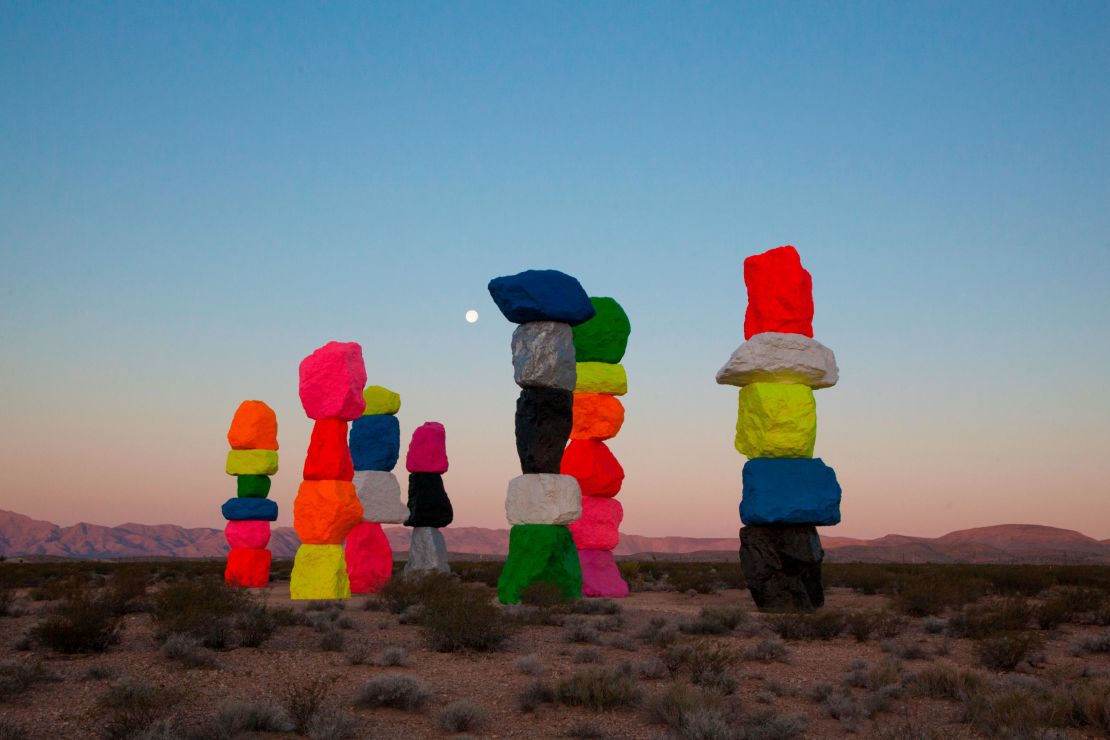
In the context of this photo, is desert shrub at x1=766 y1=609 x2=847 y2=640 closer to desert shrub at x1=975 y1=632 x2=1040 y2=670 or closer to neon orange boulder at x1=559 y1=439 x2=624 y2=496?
desert shrub at x1=975 y1=632 x2=1040 y2=670

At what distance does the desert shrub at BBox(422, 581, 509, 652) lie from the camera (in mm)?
11219

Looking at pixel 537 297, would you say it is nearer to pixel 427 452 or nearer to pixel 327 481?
pixel 327 481

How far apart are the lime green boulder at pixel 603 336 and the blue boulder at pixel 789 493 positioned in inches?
247

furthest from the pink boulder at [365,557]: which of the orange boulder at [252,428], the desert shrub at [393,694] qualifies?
the desert shrub at [393,694]

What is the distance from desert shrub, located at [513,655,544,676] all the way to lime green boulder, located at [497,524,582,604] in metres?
6.19

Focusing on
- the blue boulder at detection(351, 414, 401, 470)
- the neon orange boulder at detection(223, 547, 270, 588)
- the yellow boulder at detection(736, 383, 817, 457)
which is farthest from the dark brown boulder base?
the neon orange boulder at detection(223, 547, 270, 588)

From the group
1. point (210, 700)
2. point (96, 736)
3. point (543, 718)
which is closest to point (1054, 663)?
point (543, 718)

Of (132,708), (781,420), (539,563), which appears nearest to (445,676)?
(132,708)

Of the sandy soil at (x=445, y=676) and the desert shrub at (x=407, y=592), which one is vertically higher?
the desert shrub at (x=407, y=592)

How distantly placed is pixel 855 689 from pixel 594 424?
438 inches

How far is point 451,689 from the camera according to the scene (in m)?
9.23

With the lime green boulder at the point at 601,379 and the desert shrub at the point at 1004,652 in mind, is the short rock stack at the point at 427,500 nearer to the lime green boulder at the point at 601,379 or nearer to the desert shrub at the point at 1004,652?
the lime green boulder at the point at 601,379

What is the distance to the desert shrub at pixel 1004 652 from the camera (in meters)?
10.9

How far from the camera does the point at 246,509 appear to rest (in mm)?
24453
